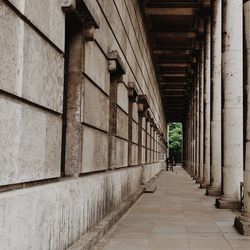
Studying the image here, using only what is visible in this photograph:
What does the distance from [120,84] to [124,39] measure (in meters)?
1.81

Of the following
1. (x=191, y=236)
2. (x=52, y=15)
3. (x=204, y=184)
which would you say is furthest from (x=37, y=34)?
(x=204, y=184)

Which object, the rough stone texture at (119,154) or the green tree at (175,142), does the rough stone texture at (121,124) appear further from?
the green tree at (175,142)

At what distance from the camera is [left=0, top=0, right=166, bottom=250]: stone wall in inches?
161

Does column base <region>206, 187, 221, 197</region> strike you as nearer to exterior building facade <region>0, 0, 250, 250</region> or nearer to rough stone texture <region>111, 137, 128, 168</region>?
exterior building facade <region>0, 0, 250, 250</region>

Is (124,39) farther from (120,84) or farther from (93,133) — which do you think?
(93,133)

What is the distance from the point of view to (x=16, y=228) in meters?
4.09

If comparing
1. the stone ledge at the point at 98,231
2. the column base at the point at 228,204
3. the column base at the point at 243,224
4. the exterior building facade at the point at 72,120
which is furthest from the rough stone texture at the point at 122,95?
the column base at the point at 243,224

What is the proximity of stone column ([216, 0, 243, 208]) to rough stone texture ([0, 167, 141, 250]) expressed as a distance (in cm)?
553

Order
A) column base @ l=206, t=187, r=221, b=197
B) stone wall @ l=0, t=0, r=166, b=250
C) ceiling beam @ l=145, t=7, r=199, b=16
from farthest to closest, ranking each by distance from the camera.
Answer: ceiling beam @ l=145, t=7, r=199, b=16, column base @ l=206, t=187, r=221, b=197, stone wall @ l=0, t=0, r=166, b=250

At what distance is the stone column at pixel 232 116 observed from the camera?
1326 cm

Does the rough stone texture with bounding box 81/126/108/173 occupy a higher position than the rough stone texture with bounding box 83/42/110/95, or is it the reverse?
the rough stone texture with bounding box 83/42/110/95

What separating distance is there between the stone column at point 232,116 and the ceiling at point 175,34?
9910 mm

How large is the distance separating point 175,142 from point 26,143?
104357mm

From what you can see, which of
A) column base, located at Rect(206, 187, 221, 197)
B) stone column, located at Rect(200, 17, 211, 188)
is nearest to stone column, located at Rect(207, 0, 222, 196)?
column base, located at Rect(206, 187, 221, 197)
